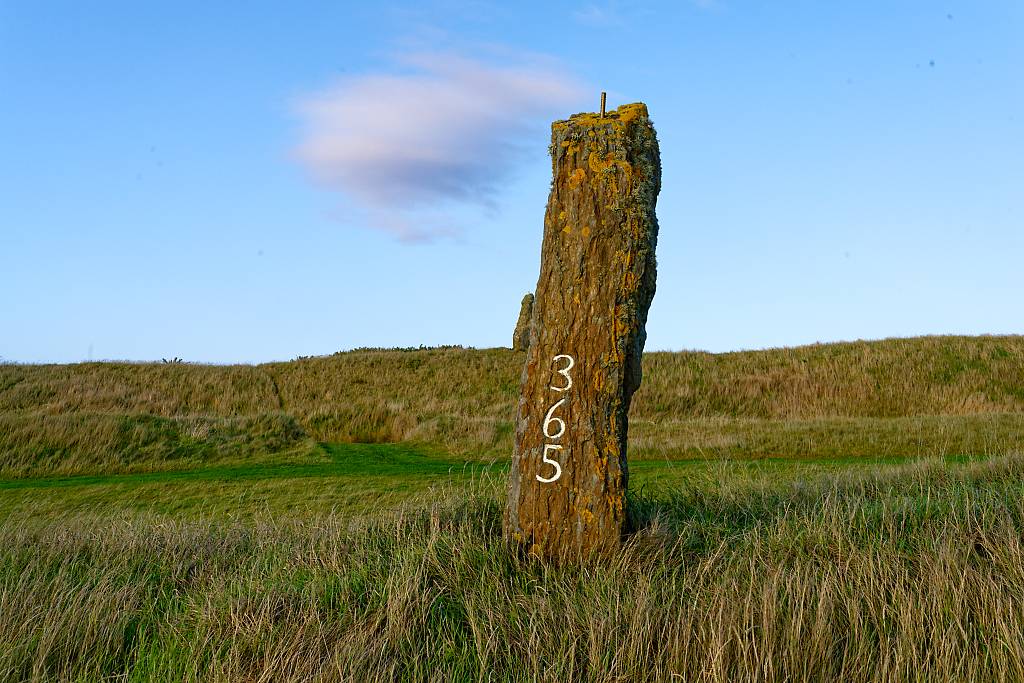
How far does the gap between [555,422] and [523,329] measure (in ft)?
3.58

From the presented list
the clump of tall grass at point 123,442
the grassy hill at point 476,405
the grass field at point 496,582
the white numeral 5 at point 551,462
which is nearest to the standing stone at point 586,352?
the white numeral 5 at point 551,462

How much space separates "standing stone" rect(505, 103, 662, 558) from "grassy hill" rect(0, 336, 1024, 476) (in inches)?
361

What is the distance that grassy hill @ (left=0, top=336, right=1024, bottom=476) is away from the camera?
16.1 m

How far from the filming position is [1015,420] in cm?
1742

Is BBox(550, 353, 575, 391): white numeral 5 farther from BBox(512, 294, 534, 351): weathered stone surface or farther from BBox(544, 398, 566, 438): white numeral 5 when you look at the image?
BBox(512, 294, 534, 351): weathered stone surface

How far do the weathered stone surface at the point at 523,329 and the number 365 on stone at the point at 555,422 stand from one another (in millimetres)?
461

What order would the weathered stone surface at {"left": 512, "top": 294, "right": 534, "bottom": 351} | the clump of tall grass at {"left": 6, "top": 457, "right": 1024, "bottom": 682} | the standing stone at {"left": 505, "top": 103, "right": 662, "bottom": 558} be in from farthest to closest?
the weathered stone surface at {"left": 512, "top": 294, "right": 534, "bottom": 351}
the standing stone at {"left": 505, "top": 103, "right": 662, "bottom": 558}
the clump of tall grass at {"left": 6, "top": 457, "right": 1024, "bottom": 682}

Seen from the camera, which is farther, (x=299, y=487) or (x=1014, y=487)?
(x=299, y=487)

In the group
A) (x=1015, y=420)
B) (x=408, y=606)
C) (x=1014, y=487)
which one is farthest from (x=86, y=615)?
(x=1015, y=420)

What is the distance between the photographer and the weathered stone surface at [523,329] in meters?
6.99

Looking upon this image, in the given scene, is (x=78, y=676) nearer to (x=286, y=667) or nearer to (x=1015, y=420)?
(x=286, y=667)

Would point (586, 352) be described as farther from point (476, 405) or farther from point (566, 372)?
point (476, 405)

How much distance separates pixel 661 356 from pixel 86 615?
25.4 meters

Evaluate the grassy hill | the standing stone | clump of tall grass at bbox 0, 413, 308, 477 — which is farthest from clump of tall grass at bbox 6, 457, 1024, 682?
clump of tall grass at bbox 0, 413, 308, 477
